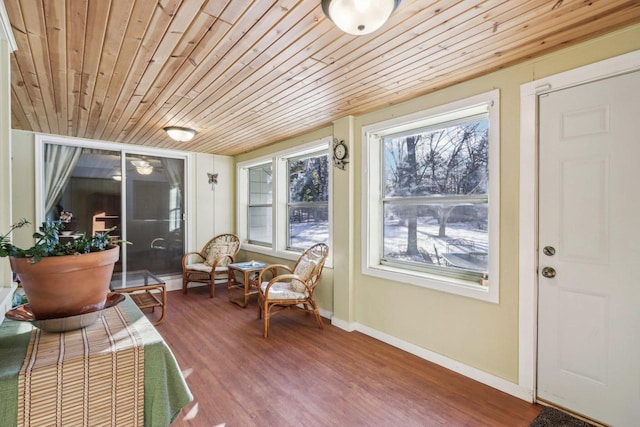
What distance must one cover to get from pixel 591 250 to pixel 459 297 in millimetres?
944

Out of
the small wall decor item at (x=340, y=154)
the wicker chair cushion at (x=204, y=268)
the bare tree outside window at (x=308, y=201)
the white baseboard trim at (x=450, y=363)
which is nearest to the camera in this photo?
the white baseboard trim at (x=450, y=363)

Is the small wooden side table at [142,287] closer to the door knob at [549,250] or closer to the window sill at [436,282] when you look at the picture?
the window sill at [436,282]

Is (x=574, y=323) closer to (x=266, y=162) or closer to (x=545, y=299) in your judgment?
(x=545, y=299)

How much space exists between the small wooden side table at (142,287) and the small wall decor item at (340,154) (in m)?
2.40

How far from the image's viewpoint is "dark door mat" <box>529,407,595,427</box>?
1922mm

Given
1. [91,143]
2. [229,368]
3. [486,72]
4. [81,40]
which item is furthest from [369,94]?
[91,143]

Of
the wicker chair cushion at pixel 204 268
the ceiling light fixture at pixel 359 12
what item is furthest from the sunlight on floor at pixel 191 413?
the wicker chair cushion at pixel 204 268

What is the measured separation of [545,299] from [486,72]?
5.48ft

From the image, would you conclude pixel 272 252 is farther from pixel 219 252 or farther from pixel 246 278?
pixel 219 252

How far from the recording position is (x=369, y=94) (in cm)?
278

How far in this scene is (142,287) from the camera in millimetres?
3592

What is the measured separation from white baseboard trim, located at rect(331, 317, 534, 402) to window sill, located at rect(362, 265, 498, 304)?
561 mm

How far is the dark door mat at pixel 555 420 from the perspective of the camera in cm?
192

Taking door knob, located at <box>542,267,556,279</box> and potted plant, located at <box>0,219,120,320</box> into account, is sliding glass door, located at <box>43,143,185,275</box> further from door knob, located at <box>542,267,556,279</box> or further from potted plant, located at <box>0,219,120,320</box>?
door knob, located at <box>542,267,556,279</box>
